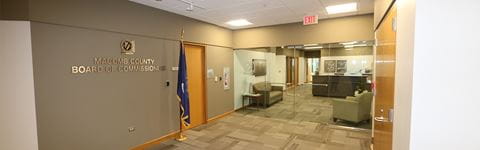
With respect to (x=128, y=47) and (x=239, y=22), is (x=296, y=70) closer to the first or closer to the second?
(x=239, y=22)

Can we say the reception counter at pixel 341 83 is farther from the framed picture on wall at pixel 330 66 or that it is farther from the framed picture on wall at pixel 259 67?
the framed picture on wall at pixel 259 67

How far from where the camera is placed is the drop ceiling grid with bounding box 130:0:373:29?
3.68m

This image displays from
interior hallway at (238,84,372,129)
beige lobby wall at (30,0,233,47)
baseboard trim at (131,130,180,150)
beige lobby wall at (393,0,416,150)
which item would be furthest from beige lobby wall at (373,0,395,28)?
baseboard trim at (131,130,180,150)

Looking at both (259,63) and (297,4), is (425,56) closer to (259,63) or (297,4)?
(297,4)

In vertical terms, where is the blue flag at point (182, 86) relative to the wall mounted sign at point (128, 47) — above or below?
below

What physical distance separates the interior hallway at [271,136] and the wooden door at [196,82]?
0.30 meters

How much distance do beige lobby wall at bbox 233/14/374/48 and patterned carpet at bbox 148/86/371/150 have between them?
2029 mm

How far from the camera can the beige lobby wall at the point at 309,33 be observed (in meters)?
4.60

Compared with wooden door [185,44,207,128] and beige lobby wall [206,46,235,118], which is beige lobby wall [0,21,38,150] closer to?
wooden door [185,44,207,128]

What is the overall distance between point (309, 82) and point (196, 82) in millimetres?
4137

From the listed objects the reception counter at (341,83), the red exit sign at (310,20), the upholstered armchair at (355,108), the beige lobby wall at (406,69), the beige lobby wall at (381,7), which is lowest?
the upholstered armchair at (355,108)

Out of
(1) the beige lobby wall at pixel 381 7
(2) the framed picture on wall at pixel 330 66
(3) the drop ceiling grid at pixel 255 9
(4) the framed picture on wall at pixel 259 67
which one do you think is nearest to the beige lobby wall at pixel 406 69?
(1) the beige lobby wall at pixel 381 7

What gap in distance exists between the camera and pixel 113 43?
332cm

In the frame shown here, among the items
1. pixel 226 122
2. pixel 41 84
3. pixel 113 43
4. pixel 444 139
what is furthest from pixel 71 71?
pixel 444 139
